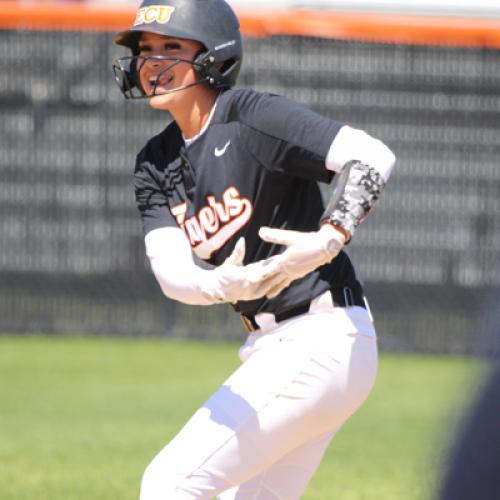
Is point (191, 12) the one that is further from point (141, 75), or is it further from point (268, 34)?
point (268, 34)

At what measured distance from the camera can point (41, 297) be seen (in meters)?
10.8

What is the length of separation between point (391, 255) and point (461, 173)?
944 mm

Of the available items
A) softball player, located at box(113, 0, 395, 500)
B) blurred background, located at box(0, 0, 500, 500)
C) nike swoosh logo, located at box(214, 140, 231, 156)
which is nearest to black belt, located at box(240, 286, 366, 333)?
softball player, located at box(113, 0, 395, 500)

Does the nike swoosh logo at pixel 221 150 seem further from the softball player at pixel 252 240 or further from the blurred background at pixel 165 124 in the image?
the blurred background at pixel 165 124

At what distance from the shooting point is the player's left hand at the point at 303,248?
10.9 feet

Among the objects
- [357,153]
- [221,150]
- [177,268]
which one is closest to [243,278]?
[177,268]

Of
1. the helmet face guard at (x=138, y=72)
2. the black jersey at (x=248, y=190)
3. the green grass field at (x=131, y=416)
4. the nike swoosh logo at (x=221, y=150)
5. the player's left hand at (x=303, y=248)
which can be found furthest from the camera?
the green grass field at (x=131, y=416)

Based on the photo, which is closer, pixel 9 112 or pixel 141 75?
pixel 141 75

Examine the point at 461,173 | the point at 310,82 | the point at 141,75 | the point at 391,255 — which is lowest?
the point at 391,255

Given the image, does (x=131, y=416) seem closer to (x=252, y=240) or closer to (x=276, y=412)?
(x=252, y=240)

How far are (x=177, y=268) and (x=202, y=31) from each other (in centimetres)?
85

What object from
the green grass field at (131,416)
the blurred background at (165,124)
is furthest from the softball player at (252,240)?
the blurred background at (165,124)

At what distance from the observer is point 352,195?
341cm

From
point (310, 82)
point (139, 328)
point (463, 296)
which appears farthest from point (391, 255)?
point (139, 328)
